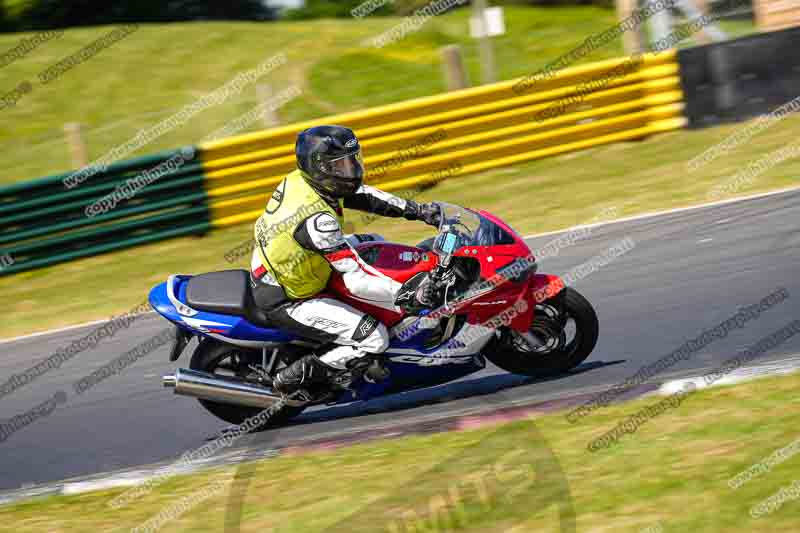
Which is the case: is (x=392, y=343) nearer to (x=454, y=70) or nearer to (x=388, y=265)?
(x=388, y=265)

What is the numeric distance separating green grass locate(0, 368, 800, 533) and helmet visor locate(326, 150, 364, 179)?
5.29ft

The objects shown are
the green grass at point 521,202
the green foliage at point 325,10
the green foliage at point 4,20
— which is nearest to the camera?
the green grass at point 521,202

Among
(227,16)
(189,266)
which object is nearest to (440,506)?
(189,266)

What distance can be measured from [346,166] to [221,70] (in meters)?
20.0

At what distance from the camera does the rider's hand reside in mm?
6594

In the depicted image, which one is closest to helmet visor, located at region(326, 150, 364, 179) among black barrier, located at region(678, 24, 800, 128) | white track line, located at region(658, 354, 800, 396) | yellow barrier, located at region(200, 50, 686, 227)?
white track line, located at region(658, 354, 800, 396)

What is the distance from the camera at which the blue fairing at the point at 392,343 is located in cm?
662

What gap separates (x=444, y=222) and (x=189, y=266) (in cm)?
625

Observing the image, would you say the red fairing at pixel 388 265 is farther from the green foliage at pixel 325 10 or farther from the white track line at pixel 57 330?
the green foliage at pixel 325 10

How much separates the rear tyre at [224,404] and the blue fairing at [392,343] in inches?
8.9

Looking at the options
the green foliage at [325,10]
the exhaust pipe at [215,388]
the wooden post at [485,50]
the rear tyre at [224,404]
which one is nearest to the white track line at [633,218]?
the rear tyre at [224,404]

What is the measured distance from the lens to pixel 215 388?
6594 millimetres

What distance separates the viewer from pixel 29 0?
31.8 metres

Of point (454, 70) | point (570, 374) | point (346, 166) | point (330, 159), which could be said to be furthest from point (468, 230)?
point (454, 70)
